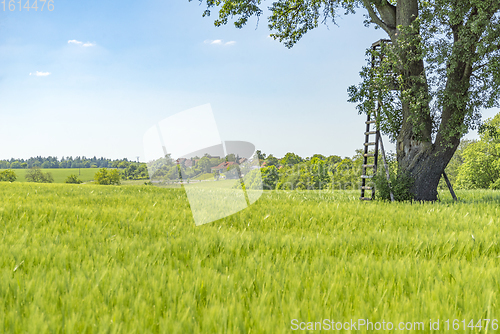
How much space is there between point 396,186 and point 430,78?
4206 mm

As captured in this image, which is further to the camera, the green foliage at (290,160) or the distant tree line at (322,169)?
the green foliage at (290,160)

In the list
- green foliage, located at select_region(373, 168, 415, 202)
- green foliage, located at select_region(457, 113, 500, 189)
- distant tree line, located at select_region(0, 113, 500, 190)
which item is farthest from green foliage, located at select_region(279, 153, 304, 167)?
green foliage, located at select_region(373, 168, 415, 202)

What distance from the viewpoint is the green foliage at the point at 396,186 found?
10.9 metres

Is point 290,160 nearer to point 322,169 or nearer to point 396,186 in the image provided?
point 322,169

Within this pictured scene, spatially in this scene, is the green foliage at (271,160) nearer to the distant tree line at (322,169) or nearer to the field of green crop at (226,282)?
the distant tree line at (322,169)

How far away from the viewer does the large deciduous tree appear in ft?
31.4

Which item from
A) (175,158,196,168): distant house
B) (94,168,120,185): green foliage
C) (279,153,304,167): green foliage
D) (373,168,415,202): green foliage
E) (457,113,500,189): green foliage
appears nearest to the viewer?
(175,158,196,168): distant house

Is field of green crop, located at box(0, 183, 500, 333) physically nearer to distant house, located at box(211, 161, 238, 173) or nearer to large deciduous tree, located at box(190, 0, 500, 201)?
distant house, located at box(211, 161, 238, 173)

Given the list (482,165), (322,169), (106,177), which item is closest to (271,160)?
(322,169)

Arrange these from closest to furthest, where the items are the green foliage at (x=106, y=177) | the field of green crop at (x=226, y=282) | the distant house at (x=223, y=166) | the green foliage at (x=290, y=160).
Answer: the field of green crop at (x=226, y=282) < the distant house at (x=223, y=166) < the green foliage at (x=290, y=160) < the green foliage at (x=106, y=177)

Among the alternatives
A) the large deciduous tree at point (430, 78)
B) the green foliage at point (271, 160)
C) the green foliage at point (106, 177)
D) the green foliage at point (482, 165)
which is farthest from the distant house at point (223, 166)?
the green foliage at point (106, 177)

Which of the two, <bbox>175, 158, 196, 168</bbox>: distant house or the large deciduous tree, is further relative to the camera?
the large deciduous tree

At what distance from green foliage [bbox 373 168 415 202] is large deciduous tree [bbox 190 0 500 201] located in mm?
316

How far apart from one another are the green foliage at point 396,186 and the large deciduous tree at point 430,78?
0.32 metres
